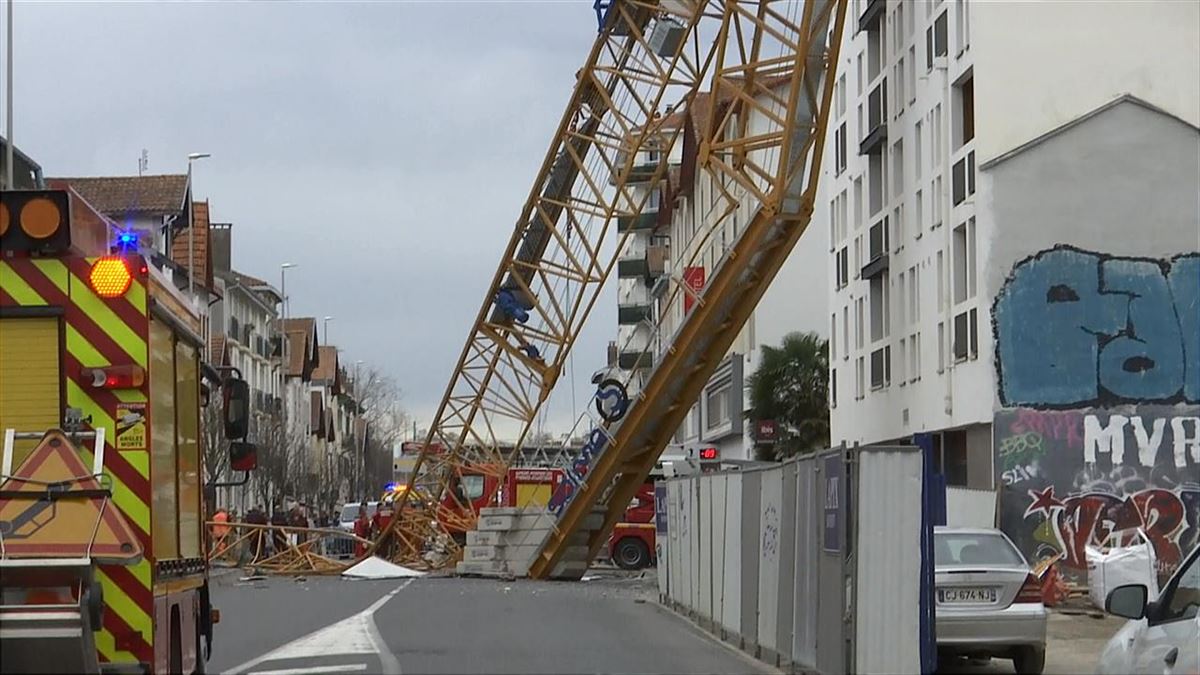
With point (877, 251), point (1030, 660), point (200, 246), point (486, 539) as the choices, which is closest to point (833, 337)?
point (877, 251)

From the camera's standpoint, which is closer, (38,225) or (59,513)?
(59,513)

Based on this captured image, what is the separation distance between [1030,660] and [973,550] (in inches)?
45.1

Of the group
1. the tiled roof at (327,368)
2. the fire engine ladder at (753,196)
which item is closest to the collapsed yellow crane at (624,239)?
the fire engine ladder at (753,196)

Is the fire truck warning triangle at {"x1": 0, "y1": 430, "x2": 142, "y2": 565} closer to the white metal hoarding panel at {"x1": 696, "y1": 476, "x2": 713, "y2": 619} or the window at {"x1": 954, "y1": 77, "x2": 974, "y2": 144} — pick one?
the white metal hoarding panel at {"x1": 696, "y1": 476, "x2": 713, "y2": 619}

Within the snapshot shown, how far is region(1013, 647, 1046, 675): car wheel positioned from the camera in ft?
63.1

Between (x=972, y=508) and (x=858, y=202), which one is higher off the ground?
(x=858, y=202)

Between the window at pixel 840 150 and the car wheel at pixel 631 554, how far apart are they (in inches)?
521

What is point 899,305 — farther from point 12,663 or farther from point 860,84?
point 12,663

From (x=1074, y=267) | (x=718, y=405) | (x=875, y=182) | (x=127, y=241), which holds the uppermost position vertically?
(x=875, y=182)

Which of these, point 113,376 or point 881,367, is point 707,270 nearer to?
point 881,367

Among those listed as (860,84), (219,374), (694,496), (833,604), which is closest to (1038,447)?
(694,496)

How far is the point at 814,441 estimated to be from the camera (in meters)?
58.8

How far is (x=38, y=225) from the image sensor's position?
10.6m

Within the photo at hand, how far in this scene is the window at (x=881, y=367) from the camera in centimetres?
5106
